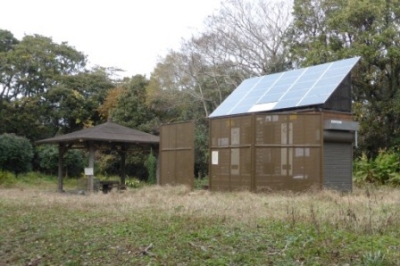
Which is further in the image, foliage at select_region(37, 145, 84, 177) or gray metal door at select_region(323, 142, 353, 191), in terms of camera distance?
foliage at select_region(37, 145, 84, 177)

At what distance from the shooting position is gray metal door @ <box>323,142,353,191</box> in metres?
16.6

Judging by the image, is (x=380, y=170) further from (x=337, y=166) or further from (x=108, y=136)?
(x=108, y=136)

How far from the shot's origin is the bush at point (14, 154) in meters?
29.4

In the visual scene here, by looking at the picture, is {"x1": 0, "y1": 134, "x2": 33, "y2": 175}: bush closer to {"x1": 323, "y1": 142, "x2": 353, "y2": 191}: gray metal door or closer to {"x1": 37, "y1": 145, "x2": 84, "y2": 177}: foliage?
{"x1": 37, "y1": 145, "x2": 84, "y2": 177}: foliage

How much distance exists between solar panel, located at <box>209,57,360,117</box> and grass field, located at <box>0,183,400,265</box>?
7.34 metres

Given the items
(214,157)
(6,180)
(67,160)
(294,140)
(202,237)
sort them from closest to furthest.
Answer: (202,237), (294,140), (214,157), (6,180), (67,160)

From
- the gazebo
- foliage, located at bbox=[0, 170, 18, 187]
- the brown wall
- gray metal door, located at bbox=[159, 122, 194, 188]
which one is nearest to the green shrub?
foliage, located at bbox=[0, 170, 18, 187]

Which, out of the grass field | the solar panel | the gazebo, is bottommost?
the grass field

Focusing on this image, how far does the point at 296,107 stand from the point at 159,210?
27.0 feet

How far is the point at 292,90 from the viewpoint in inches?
749

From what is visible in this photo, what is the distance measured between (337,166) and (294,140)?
1.87m

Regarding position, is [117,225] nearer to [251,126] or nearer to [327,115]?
[251,126]

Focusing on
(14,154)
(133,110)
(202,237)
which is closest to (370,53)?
(133,110)

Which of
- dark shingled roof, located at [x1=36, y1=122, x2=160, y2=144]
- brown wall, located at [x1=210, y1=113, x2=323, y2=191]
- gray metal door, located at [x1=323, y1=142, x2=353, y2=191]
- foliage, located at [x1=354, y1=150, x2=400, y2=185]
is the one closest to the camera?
brown wall, located at [x1=210, y1=113, x2=323, y2=191]
